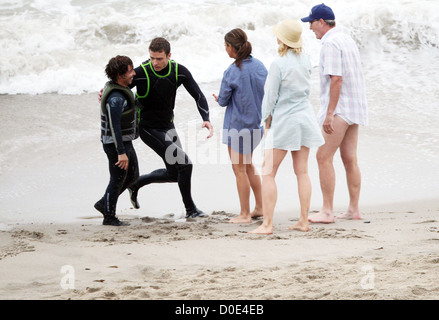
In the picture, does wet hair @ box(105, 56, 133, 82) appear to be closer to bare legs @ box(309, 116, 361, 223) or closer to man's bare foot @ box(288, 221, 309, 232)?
bare legs @ box(309, 116, 361, 223)

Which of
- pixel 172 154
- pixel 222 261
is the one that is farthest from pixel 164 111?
pixel 222 261

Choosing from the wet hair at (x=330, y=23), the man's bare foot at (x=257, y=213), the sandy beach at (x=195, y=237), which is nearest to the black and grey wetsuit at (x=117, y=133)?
the sandy beach at (x=195, y=237)

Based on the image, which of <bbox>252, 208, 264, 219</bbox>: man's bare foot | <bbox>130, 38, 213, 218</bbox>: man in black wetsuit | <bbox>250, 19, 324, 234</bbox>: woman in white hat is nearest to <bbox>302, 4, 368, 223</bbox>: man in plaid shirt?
<bbox>250, 19, 324, 234</bbox>: woman in white hat

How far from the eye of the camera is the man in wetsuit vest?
5.86m

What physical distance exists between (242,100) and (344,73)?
93 cm

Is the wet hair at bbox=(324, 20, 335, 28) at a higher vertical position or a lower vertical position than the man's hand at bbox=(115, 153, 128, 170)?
higher

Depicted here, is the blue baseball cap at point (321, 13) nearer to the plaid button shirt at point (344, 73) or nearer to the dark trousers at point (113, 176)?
the plaid button shirt at point (344, 73)

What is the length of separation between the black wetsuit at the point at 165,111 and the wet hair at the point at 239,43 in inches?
24.0

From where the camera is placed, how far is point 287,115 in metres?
5.50

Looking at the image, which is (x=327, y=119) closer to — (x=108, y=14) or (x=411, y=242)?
(x=411, y=242)

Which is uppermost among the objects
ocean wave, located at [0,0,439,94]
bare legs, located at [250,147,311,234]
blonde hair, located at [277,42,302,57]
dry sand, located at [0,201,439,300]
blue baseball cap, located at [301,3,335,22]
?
ocean wave, located at [0,0,439,94]

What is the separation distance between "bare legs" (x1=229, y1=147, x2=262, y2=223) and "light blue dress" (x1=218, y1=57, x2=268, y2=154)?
3.3 inches

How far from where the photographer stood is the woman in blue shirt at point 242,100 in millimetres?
5930

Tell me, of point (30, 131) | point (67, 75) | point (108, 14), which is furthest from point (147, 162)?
point (108, 14)
